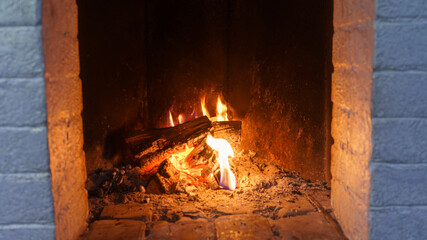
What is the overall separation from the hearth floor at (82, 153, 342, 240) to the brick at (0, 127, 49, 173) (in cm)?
62

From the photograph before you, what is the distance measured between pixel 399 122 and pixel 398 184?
0.29m

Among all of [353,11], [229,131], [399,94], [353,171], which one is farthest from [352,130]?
[229,131]

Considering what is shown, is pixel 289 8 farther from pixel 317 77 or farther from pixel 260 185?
pixel 260 185

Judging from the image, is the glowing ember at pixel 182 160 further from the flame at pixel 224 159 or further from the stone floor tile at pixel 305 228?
the stone floor tile at pixel 305 228

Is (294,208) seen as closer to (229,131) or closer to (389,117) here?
(389,117)

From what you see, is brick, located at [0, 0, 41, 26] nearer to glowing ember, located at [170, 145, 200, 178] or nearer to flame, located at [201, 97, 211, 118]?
glowing ember, located at [170, 145, 200, 178]

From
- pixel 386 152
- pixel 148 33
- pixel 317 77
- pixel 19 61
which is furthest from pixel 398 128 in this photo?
pixel 148 33

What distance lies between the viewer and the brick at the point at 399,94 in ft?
6.11

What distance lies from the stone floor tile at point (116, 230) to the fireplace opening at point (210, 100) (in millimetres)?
30

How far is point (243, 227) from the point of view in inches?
95.7

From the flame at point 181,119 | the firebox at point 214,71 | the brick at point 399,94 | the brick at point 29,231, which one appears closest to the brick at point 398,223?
the brick at point 399,94

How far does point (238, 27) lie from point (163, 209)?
71.0 inches

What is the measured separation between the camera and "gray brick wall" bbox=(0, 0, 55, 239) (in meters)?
1.82

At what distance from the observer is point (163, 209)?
2.72 meters
